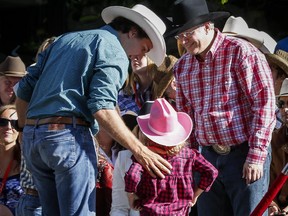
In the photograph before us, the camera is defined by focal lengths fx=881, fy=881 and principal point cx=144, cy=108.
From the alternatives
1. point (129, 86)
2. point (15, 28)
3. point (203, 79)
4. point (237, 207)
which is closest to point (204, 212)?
point (237, 207)

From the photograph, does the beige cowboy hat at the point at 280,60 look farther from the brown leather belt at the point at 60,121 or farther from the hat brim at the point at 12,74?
the hat brim at the point at 12,74

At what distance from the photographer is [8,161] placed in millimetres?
6836

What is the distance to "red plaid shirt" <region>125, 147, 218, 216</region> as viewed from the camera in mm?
5066

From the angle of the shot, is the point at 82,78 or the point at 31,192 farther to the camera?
the point at 31,192

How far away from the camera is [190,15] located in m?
5.56

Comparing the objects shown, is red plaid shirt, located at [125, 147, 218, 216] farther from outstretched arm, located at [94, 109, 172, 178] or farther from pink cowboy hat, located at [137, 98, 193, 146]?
outstretched arm, located at [94, 109, 172, 178]

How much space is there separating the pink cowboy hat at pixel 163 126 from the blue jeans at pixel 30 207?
846 millimetres

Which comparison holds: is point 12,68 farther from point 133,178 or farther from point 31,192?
point 133,178

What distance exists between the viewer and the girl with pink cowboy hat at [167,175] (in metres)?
5.07

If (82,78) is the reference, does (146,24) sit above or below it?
above

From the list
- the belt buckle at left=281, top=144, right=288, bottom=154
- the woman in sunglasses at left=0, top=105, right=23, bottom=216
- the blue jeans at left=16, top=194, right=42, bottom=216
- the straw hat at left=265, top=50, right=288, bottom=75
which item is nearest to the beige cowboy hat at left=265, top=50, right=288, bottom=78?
the straw hat at left=265, top=50, right=288, bottom=75

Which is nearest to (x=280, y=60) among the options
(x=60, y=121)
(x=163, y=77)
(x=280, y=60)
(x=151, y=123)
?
(x=280, y=60)

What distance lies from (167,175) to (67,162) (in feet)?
1.94

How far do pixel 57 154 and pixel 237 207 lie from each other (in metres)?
1.20
